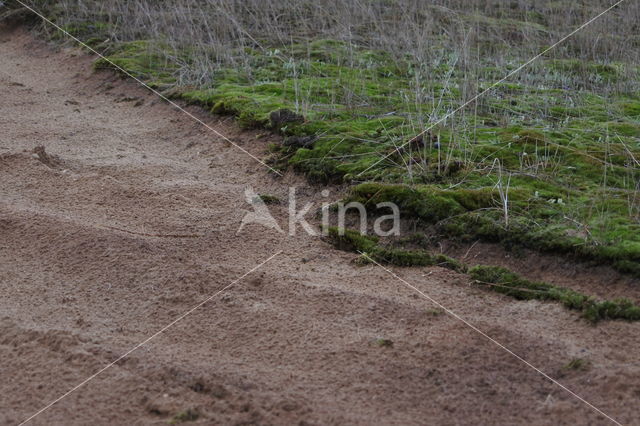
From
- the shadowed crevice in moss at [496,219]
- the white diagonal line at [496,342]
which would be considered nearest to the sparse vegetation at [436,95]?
the shadowed crevice in moss at [496,219]

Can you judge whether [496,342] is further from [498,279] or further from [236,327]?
[236,327]

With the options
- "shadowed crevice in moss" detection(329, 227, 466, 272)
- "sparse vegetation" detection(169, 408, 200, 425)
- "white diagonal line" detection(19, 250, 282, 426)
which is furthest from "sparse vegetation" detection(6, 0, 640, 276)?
"sparse vegetation" detection(169, 408, 200, 425)

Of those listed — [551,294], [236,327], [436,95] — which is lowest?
[236,327]

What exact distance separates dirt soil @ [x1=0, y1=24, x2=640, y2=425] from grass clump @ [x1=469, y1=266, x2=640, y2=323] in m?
0.06

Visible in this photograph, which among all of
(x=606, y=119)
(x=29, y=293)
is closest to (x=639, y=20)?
(x=606, y=119)

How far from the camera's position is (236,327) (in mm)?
3607

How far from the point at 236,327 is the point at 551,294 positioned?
1627 mm

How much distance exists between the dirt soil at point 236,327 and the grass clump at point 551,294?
0.06 metres

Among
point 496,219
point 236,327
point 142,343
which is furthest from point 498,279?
point 142,343

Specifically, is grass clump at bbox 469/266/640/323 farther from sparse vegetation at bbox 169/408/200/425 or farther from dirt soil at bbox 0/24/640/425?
sparse vegetation at bbox 169/408/200/425

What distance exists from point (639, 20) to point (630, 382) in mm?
7753

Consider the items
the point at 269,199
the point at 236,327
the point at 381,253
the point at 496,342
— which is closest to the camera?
the point at 496,342

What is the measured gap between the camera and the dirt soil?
2.99 metres

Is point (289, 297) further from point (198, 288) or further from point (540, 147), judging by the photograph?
point (540, 147)
